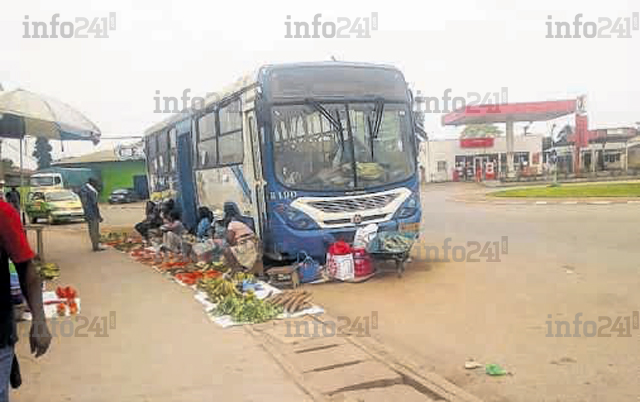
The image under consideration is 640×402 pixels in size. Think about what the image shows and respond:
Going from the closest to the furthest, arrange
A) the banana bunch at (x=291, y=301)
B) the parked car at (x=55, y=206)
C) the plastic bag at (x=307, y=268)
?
the banana bunch at (x=291, y=301), the plastic bag at (x=307, y=268), the parked car at (x=55, y=206)

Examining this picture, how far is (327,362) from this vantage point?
548 cm

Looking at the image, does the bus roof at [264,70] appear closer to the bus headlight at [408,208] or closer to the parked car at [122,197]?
the bus headlight at [408,208]

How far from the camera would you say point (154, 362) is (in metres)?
5.62

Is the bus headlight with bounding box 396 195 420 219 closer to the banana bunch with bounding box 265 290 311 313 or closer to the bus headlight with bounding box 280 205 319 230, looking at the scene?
the bus headlight with bounding box 280 205 319 230

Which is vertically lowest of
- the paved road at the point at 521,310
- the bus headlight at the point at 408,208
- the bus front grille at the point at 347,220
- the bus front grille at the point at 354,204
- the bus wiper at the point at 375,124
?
the paved road at the point at 521,310

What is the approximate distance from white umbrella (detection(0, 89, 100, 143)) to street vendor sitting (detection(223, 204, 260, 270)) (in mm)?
3902

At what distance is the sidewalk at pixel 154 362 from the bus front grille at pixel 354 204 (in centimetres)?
250

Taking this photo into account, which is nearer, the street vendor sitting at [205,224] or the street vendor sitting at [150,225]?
the street vendor sitting at [205,224]

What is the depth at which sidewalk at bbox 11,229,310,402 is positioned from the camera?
4844 mm

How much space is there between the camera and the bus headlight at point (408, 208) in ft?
32.9

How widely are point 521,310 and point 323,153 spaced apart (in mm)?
3991

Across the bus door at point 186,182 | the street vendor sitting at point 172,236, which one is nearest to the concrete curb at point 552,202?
the bus door at point 186,182

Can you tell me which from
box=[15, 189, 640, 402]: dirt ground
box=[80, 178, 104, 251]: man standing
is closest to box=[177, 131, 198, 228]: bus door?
box=[80, 178, 104, 251]: man standing

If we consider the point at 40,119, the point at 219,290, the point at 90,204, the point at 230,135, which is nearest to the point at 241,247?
the point at 219,290
